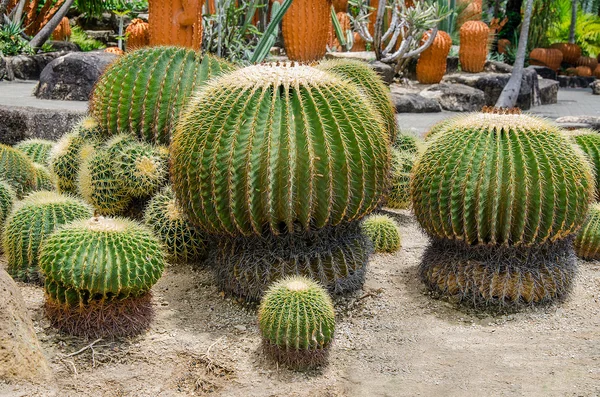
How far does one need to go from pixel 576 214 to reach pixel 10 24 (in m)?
11.9

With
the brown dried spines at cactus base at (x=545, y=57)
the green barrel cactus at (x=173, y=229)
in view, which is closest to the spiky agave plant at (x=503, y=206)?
the green barrel cactus at (x=173, y=229)

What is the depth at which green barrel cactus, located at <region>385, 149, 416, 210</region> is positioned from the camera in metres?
5.71

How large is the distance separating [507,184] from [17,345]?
255 cm

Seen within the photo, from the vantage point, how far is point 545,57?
A: 22375 millimetres

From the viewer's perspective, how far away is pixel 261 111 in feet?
12.2

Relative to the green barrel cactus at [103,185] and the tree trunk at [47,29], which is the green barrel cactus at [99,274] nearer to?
the green barrel cactus at [103,185]

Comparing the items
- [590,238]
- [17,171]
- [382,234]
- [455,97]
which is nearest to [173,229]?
[17,171]

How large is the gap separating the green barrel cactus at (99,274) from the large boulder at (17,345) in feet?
0.89

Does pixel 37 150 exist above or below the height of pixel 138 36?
below

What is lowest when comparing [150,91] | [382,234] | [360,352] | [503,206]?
[360,352]

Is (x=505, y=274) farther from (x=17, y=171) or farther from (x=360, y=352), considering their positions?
(x=17, y=171)

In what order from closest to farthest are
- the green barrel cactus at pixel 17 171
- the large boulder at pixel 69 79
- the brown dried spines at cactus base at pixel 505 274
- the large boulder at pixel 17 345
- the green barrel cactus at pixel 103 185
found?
1. the large boulder at pixel 17 345
2. the brown dried spines at cactus base at pixel 505 274
3. the green barrel cactus at pixel 103 185
4. the green barrel cactus at pixel 17 171
5. the large boulder at pixel 69 79

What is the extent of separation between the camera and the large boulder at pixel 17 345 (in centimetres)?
287

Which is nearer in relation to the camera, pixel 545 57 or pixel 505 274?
pixel 505 274
